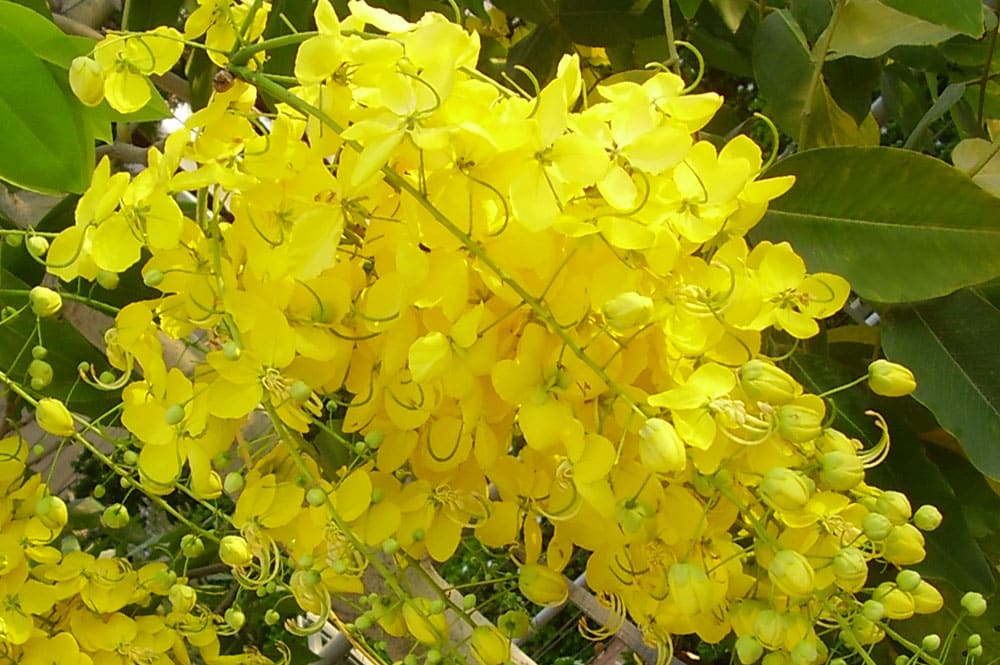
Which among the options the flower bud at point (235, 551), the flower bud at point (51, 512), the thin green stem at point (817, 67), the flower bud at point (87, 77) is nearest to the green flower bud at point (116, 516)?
the flower bud at point (51, 512)

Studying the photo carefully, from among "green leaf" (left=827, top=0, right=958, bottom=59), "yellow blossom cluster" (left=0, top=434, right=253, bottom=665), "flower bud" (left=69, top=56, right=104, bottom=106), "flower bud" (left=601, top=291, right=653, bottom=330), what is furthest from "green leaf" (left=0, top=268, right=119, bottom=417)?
"green leaf" (left=827, top=0, right=958, bottom=59)

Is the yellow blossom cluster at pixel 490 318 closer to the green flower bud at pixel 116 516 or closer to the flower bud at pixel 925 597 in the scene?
the flower bud at pixel 925 597

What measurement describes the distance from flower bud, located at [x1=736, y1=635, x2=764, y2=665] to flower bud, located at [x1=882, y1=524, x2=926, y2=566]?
2.7 inches

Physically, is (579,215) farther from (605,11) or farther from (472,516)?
(605,11)

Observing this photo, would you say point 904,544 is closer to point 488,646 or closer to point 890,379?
point 890,379

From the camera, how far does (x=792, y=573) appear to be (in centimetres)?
39

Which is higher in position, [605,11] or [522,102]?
[522,102]

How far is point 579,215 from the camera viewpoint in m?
0.39

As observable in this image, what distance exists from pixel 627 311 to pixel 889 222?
25cm

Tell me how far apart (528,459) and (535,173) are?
0.15 meters

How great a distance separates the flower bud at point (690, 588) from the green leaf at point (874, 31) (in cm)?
38

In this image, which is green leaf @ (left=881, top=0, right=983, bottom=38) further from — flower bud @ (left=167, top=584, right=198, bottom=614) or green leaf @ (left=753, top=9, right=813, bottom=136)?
flower bud @ (left=167, top=584, right=198, bottom=614)

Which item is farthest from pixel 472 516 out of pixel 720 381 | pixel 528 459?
pixel 720 381

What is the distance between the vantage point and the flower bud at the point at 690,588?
0.40m
